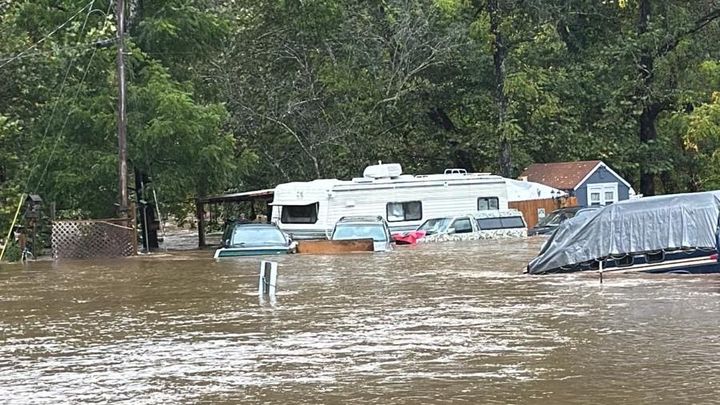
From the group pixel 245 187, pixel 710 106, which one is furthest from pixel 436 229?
pixel 710 106

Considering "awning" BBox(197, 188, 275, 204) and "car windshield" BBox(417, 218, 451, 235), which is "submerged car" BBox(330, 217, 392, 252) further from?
"awning" BBox(197, 188, 275, 204)

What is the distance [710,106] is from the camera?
39.5 meters

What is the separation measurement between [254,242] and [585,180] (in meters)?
19.3

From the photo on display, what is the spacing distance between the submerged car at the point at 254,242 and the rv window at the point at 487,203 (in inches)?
441

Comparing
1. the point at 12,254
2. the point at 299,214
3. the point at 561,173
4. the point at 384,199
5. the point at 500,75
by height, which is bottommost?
the point at 12,254

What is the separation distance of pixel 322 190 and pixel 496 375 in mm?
22352

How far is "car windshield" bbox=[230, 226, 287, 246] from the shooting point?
2450 centimetres

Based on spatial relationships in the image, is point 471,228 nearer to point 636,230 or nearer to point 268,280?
point 636,230

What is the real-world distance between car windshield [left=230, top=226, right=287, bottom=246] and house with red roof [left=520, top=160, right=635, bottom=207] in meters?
17.5

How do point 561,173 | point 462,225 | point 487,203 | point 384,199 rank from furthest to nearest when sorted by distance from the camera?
point 561,173
point 487,203
point 384,199
point 462,225

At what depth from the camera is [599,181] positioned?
4059 centimetres

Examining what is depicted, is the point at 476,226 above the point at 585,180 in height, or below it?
below

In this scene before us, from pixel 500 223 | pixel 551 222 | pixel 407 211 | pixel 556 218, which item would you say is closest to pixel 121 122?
pixel 407 211

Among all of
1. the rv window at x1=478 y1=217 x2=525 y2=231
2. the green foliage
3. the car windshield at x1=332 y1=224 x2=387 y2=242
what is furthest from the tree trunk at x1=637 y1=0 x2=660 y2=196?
the green foliage
